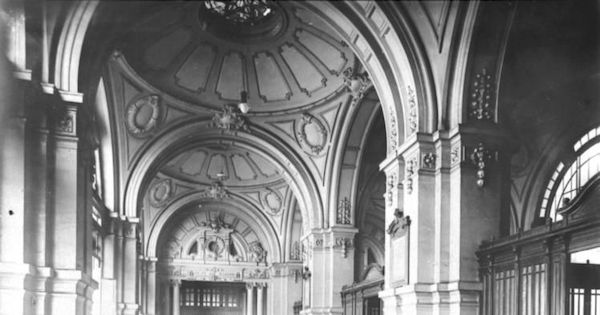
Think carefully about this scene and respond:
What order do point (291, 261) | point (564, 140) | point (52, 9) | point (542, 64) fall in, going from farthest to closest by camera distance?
point (291, 261) → point (564, 140) → point (542, 64) → point (52, 9)

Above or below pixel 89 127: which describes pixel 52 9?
above

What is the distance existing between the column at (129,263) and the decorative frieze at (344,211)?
6.47m

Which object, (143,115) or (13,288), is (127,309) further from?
(13,288)

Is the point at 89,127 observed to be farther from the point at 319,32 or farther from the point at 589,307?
the point at 589,307

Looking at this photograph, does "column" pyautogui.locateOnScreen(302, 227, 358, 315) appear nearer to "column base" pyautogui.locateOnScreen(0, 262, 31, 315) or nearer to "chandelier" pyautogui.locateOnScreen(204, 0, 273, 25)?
"chandelier" pyautogui.locateOnScreen(204, 0, 273, 25)

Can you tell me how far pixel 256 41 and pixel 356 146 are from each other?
13.9ft

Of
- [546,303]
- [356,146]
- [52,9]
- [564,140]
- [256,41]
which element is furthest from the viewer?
→ [356,146]

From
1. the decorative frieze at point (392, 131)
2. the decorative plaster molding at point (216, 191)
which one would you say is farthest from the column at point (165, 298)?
the decorative frieze at point (392, 131)

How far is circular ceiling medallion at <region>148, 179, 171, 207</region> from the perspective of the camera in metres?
25.3

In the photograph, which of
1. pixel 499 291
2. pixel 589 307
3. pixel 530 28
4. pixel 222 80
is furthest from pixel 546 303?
pixel 222 80

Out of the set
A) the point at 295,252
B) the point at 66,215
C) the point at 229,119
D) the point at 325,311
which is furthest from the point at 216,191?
the point at 66,215

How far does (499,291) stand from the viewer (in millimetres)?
9203

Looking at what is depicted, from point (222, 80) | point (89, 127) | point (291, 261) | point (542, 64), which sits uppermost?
point (222, 80)

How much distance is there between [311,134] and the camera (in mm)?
18938
